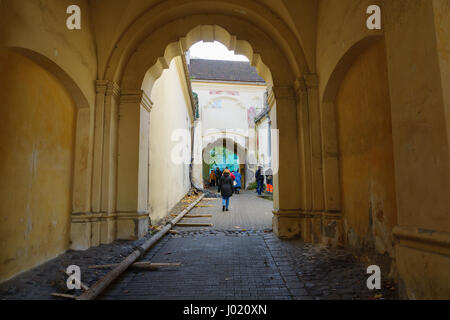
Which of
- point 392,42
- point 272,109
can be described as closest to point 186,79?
point 272,109

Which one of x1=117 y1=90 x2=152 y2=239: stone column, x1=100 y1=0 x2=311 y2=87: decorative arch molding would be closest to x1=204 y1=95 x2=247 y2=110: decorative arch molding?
x1=100 y1=0 x2=311 y2=87: decorative arch molding

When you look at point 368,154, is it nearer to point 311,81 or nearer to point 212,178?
point 311,81

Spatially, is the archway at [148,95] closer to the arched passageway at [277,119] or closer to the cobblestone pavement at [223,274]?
the arched passageway at [277,119]

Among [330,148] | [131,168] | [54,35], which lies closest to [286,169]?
[330,148]

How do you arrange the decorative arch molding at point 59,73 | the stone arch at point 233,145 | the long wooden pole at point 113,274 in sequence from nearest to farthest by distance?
the long wooden pole at point 113,274 < the decorative arch molding at point 59,73 < the stone arch at point 233,145

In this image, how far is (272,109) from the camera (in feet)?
21.1

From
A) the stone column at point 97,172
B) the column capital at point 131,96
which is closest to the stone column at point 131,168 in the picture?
the column capital at point 131,96

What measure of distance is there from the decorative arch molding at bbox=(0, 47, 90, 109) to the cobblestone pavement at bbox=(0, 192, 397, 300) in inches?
100.0

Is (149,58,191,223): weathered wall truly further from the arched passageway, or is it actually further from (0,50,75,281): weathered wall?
(0,50,75,281): weathered wall

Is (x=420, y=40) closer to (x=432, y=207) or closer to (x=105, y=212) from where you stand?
(x=432, y=207)

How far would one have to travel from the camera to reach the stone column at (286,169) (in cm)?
569

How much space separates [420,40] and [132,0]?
4.87m

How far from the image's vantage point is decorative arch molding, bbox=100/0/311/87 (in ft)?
18.6

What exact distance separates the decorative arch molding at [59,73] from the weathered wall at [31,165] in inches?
3.0
